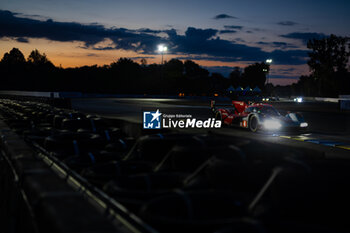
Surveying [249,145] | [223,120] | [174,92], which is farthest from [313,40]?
[249,145]

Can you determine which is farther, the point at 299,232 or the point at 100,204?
the point at 100,204

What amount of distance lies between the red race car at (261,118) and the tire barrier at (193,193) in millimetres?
13245

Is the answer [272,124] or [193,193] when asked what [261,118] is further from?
[193,193]

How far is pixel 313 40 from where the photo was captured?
446ft

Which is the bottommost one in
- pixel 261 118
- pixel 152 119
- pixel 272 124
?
pixel 272 124

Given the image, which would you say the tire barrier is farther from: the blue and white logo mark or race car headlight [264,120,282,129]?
race car headlight [264,120,282,129]

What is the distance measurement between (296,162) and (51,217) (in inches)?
72.4

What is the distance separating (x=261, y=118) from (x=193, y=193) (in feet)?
50.8

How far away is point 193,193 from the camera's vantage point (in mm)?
3145

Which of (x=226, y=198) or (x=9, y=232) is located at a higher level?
(x=226, y=198)

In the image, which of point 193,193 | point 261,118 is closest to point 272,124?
point 261,118

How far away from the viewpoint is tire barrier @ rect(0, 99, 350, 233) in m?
2.78

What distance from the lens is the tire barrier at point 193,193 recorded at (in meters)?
2.78

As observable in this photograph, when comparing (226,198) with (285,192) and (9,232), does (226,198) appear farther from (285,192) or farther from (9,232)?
(9,232)
